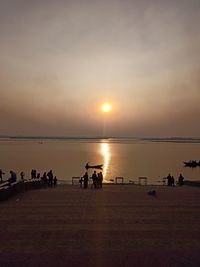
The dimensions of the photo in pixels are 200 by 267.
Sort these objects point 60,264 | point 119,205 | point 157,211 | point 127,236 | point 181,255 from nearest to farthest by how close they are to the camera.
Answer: point 60,264 < point 181,255 < point 127,236 < point 157,211 < point 119,205

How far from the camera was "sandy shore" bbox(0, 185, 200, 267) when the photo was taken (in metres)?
8.24

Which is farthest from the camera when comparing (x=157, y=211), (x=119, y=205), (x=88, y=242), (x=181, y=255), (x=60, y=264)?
(x=119, y=205)

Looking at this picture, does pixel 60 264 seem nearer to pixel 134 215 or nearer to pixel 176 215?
pixel 134 215

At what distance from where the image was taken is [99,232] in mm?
10508

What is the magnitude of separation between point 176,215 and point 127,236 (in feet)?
11.3

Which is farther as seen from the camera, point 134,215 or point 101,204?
point 101,204

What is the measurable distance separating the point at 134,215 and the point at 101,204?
2.65 m

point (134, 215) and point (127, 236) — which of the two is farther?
point (134, 215)

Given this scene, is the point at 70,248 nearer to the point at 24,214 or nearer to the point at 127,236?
the point at 127,236

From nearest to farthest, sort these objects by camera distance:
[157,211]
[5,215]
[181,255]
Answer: [181,255] → [5,215] → [157,211]

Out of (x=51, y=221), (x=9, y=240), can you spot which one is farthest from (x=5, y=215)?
(x=9, y=240)

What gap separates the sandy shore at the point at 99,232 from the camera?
27.0 ft

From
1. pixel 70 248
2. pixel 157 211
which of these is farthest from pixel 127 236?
pixel 157 211

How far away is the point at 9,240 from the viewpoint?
968 centimetres
